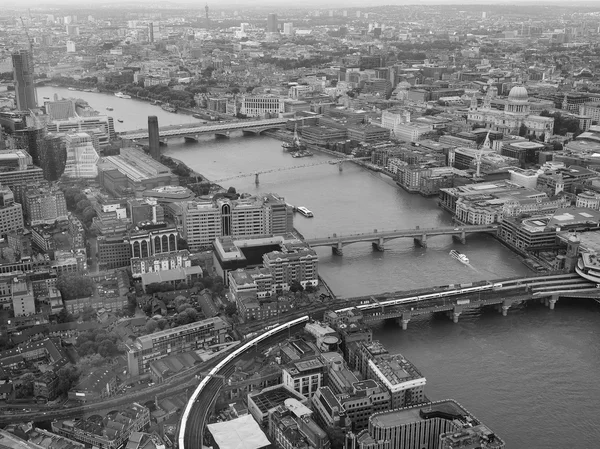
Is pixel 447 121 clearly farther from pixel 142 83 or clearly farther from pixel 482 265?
pixel 142 83

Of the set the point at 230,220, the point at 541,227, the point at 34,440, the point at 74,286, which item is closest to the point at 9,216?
the point at 74,286

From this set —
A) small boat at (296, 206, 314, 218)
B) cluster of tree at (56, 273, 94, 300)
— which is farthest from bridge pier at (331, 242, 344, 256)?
cluster of tree at (56, 273, 94, 300)

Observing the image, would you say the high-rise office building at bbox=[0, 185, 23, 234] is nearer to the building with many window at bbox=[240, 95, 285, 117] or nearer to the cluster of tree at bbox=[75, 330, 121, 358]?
the cluster of tree at bbox=[75, 330, 121, 358]

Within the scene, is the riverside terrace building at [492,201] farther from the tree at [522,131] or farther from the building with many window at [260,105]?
the building with many window at [260,105]

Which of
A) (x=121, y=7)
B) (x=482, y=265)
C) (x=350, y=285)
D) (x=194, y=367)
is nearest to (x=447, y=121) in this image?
(x=482, y=265)

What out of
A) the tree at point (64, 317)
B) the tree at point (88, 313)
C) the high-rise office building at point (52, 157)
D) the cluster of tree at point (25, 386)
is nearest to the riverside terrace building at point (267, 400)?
the cluster of tree at point (25, 386)

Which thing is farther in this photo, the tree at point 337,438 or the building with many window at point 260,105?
the building with many window at point 260,105
